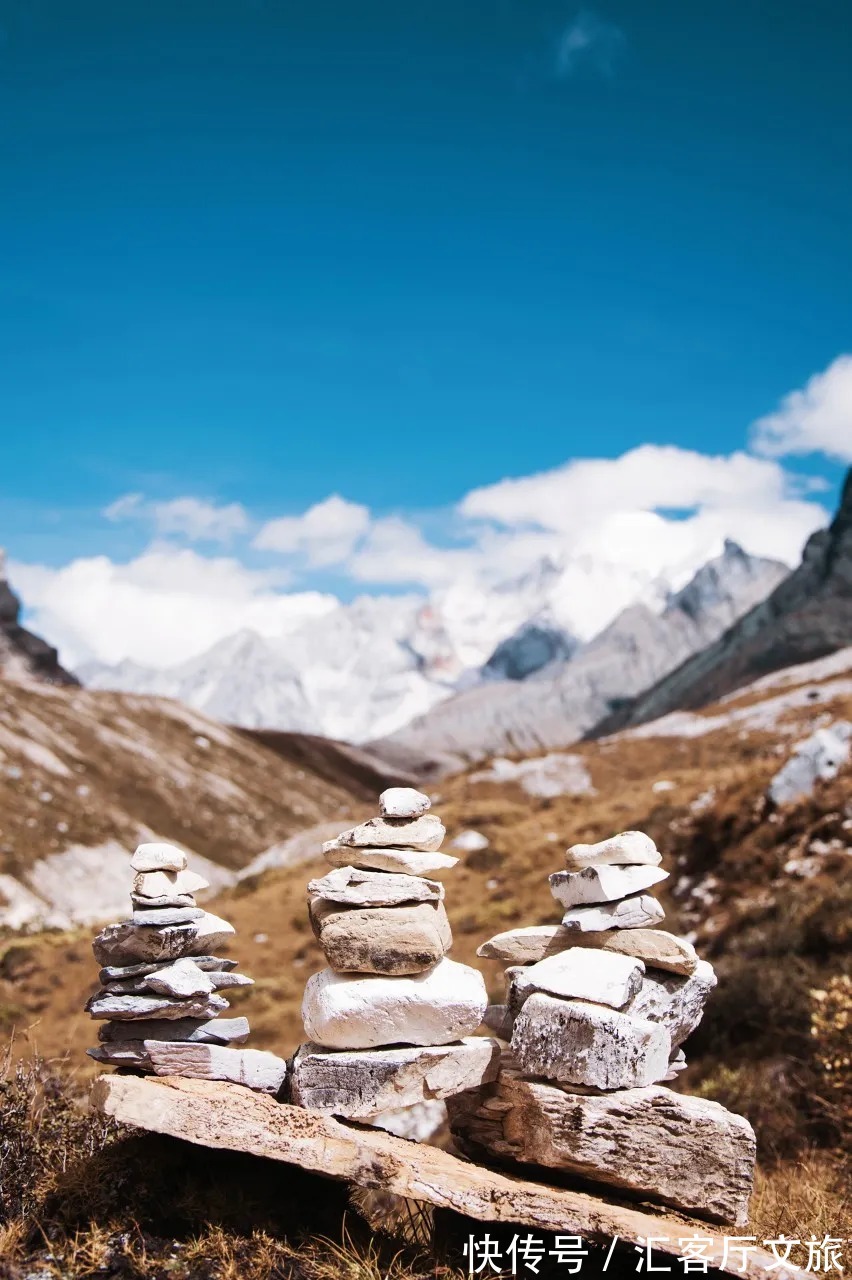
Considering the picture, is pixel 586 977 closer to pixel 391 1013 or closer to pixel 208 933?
pixel 391 1013

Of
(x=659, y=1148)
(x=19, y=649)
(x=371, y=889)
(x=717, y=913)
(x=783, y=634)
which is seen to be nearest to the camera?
(x=659, y=1148)

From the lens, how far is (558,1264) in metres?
6.79

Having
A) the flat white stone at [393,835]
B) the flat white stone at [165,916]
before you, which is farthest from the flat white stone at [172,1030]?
the flat white stone at [393,835]

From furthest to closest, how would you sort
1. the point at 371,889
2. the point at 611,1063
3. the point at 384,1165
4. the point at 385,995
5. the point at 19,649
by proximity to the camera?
the point at 19,649 → the point at 371,889 → the point at 385,995 → the point at 611,1063 → the point at 384,1165

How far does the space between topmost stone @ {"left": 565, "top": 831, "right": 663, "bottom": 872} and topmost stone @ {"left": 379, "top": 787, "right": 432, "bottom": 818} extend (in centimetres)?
133

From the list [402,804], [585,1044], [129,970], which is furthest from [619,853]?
[129,970]

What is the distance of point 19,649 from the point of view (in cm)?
12938

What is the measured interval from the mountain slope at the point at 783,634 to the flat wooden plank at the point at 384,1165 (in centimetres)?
11572

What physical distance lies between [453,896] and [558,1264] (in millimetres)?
23684

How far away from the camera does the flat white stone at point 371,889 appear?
25.5 feet

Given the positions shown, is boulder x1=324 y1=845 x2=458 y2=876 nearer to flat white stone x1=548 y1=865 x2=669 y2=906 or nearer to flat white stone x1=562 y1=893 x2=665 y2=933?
flat white stone x1=548 y1=865 x2=669 y2=906

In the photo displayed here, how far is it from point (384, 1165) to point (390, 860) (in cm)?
224

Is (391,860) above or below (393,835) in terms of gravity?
below

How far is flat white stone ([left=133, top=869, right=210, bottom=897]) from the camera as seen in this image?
8197mm
